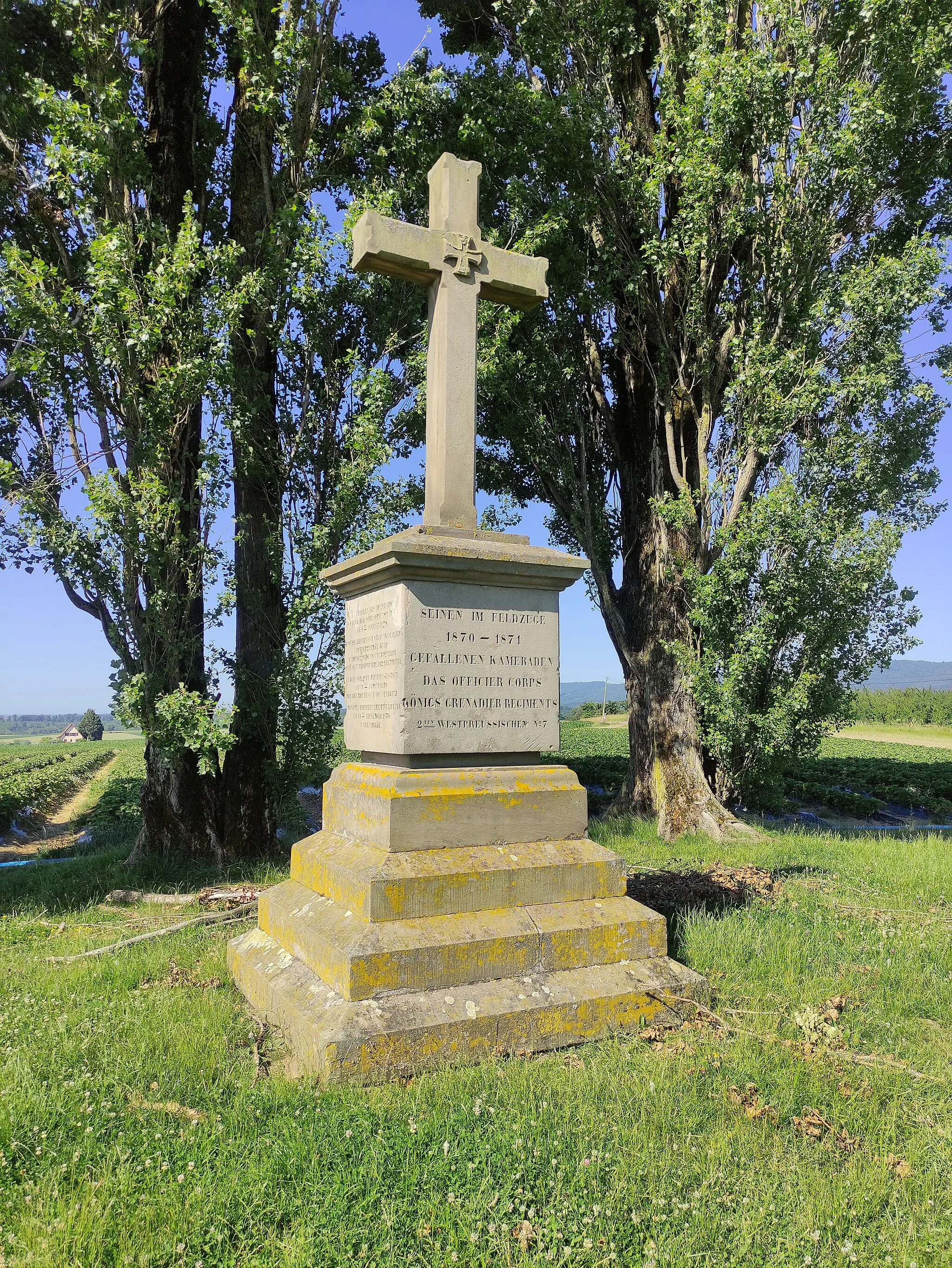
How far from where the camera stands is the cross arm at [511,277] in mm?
4387

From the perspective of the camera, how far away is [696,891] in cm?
555

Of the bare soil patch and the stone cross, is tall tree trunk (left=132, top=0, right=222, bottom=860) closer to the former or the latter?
the stone cross

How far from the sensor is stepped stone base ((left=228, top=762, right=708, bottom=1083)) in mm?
3068

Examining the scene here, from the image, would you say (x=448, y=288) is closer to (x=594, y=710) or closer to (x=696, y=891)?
(x=696, y=891)

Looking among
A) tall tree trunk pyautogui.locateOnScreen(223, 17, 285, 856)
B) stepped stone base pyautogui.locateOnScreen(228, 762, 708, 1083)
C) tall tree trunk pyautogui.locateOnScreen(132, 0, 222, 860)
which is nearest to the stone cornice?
stepped stone base pyautogui.locateOnScreen(228, 762, 708, 1083)

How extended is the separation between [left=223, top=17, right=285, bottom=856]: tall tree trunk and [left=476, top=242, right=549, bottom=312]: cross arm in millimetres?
4042

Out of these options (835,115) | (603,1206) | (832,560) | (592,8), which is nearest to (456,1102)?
(603,1206)

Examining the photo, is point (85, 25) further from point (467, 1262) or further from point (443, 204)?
point (467, 1262)

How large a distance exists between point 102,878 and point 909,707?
1962 inches

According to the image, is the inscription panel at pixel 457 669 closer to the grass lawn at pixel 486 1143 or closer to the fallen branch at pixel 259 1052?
the fallen branch at pixel 259 1052

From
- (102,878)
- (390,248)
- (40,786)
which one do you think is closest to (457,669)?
(390,248)

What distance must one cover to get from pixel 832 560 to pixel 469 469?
597cm

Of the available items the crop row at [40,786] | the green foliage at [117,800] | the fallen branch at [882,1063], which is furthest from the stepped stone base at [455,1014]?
the crop row at [40,786]

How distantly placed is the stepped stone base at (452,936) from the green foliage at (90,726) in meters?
62.0
